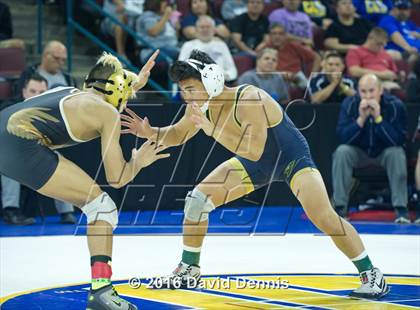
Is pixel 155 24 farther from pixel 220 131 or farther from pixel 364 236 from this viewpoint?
pixel 220 131

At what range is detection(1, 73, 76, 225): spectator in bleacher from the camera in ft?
31.9

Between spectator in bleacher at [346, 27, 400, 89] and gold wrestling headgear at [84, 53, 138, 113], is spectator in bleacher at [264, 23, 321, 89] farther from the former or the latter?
gold wrestling headgear at [84, 53, 138, 113]

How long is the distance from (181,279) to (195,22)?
6060mm

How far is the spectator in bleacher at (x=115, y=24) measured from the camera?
11.9 m

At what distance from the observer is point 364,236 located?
924 cm

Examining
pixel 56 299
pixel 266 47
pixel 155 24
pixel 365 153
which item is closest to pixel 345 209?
pixel 365 153

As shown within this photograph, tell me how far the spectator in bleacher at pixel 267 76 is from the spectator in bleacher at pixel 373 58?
1251mm

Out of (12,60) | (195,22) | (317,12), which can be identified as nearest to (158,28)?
(195,22)

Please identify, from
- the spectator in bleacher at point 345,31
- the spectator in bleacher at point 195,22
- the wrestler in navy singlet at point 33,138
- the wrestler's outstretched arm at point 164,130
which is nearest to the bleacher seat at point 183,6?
the spectator in bleacher at point 195,22

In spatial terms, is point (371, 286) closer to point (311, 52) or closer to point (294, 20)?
point (311, 52)

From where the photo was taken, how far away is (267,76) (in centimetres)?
1109

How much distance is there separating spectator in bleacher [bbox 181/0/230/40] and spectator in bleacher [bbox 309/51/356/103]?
154cm

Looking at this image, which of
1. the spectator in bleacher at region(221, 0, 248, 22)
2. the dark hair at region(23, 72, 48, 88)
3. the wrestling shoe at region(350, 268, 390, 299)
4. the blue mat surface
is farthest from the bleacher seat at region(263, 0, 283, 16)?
the wrestling shoe at region(350, 268, 390, 299)

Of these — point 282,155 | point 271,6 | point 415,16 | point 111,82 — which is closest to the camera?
point 111,82
